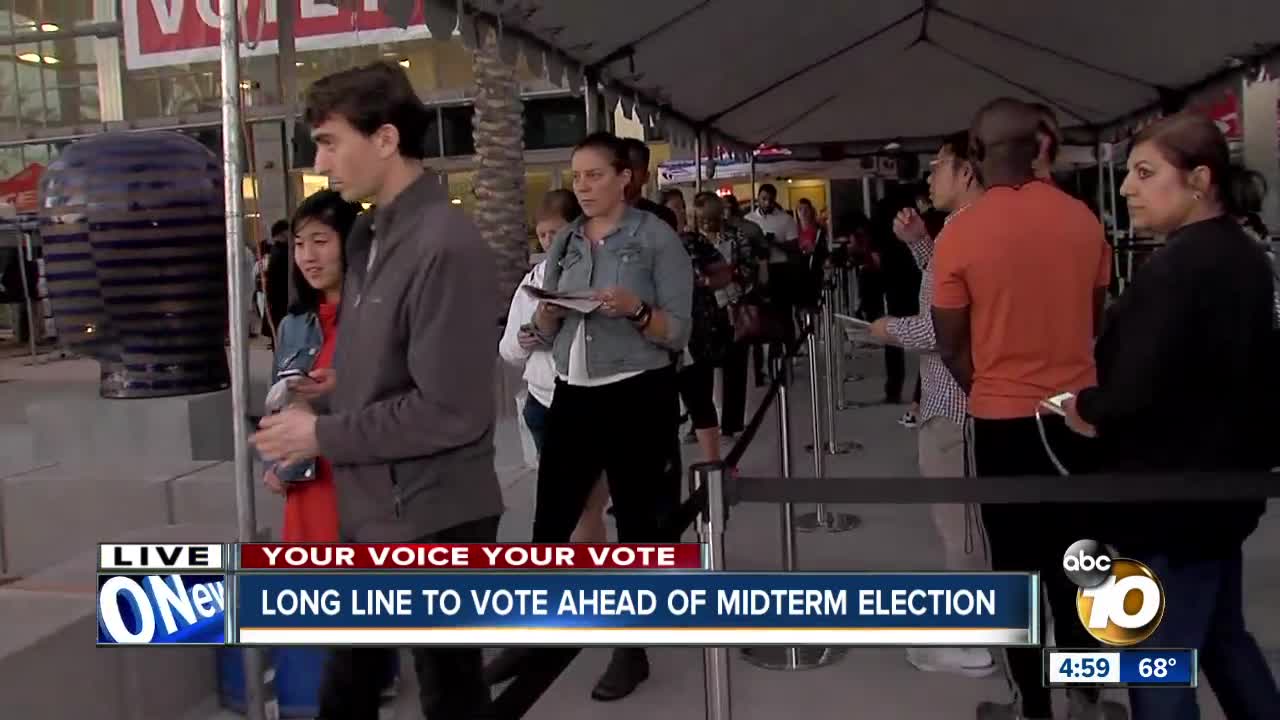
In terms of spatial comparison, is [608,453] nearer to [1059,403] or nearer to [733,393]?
[1059,403]

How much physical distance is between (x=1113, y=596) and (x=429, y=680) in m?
1.38

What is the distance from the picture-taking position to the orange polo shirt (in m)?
3.08

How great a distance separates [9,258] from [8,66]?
11894 mm

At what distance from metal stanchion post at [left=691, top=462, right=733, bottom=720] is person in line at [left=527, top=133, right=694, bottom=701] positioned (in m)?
1.22

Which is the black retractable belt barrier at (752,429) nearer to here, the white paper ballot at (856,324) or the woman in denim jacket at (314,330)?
the white paper ballot at (856,324)

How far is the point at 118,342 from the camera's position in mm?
5535

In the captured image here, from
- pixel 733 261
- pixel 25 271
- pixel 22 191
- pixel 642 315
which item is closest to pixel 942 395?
pixel 642 315

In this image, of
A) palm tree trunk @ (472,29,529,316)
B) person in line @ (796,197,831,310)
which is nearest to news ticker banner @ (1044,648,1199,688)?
person in line @ (796,197,831,310)

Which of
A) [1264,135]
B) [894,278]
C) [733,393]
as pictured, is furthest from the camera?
[1264,135]

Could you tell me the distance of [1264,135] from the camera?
48.7ft

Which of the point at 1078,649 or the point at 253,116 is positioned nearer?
the point at 1078,649

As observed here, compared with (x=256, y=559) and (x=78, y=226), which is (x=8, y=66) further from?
(x=256, y=559)

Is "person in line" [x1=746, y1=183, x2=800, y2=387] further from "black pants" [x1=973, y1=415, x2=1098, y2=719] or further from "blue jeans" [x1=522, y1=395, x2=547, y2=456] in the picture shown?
"black pants" [x1=973, y1=415, x2=1098, y2=719]

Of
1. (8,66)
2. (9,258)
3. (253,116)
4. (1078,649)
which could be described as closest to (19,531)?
(253,116)
